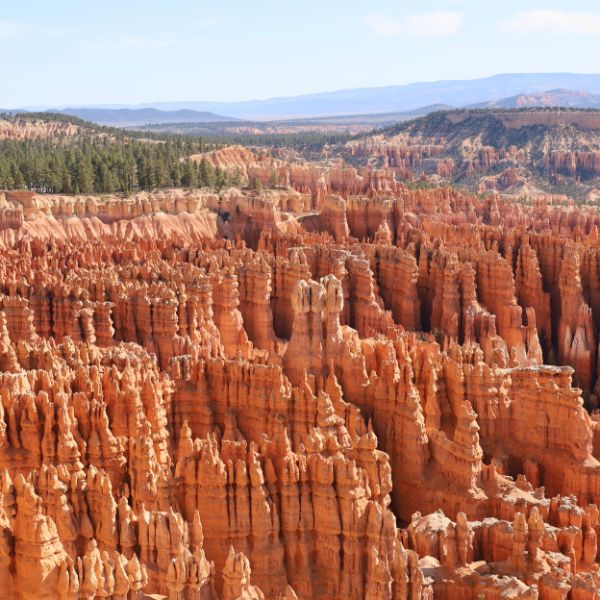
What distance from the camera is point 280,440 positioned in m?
20.6

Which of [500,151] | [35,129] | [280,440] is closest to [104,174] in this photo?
[280,440]

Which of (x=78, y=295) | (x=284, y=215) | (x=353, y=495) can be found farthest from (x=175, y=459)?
(x=284, y=215)

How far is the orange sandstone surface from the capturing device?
17.8 m

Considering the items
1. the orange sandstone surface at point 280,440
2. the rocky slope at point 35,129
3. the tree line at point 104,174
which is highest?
the rocky slope at point 35,129

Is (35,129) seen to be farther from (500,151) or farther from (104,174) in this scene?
(104,174)

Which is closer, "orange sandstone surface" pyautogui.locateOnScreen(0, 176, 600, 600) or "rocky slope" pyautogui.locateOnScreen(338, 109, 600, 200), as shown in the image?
"orange sandstone surface" pyautogui.locateOnScreen(0, 176, 600, 600)

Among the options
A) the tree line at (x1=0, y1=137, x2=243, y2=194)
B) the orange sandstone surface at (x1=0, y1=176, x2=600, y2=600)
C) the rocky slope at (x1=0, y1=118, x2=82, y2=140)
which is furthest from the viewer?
the rocky slope at (x1=0, y1=118, x2=82, y2=140)

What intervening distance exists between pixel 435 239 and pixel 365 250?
7.19 metres

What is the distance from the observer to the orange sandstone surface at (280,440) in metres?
17.8

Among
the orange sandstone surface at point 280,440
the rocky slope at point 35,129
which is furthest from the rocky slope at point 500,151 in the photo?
the orange sandstone surface at point 280,440

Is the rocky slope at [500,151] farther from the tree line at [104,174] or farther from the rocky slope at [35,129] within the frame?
the tree line at [104,174]

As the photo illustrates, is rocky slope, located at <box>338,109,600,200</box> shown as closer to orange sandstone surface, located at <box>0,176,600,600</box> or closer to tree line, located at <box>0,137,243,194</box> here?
tree line, located at <box>0,137,243,194</box>

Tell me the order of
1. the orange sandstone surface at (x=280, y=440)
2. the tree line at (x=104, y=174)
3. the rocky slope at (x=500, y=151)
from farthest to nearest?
the rocky slope at (x=500, y=151)
the tree line at (x=104, y=174)
the orange sandstone surface at (x=280, y=440)

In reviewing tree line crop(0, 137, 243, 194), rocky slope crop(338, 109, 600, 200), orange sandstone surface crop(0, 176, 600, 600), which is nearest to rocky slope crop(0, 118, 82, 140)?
rocky slope crop(338, 109, 600, 200)
